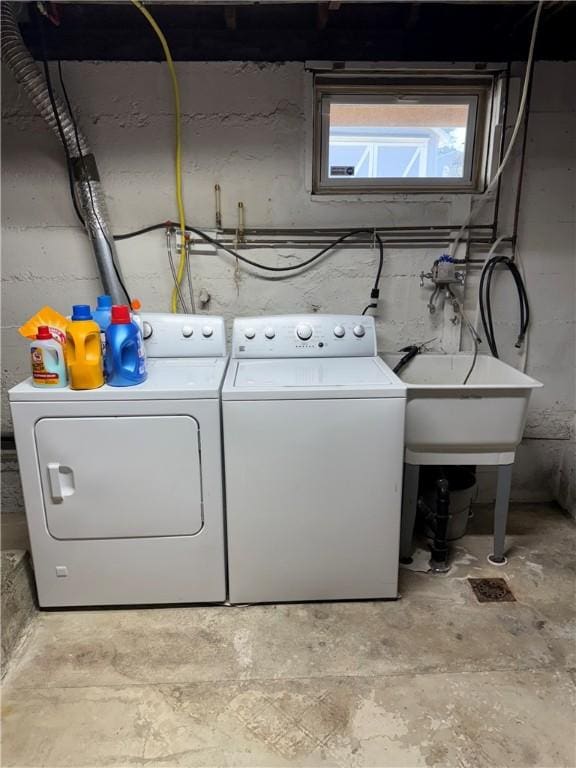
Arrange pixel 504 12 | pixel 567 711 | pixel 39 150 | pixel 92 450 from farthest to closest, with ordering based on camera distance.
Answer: pixel 39 150 < pixel 504 12 < pixel 92 450 < pixel 567 711

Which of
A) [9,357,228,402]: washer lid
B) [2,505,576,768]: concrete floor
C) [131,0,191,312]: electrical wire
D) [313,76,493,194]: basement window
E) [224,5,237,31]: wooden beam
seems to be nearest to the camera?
[2,505,576,768]: concrete floor

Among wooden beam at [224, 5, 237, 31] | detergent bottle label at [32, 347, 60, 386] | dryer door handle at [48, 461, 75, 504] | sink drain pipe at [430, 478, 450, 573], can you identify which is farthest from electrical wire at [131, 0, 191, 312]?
sink drain pipe at [430, 478, 450, 573]

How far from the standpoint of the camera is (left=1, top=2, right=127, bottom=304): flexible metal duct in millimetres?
1896

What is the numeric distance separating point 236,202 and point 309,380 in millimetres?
1041

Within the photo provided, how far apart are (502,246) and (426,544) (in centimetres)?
146

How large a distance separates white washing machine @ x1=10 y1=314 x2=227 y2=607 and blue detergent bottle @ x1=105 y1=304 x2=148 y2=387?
0.05 meters

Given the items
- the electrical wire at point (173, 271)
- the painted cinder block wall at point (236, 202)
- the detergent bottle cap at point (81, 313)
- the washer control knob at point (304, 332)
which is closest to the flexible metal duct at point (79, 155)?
the painted cinder block wall at point (236, 202)

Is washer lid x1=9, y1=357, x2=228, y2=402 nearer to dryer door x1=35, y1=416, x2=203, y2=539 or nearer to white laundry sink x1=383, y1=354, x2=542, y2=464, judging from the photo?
dryer door x1=35, y1=416, x2=203, y2=539

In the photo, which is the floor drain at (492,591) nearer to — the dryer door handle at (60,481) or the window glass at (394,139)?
the dryer door handle at (60,481)

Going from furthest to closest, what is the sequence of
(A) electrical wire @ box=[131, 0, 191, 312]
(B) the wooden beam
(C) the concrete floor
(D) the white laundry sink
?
(A) electrical wire @ box=[131, 0, 191, 312] < (B) the wooden beam < (D) the white laundry sink < (C) the concrete floor

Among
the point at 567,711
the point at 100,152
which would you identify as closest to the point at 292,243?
the point at 100,152

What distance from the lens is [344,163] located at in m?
2.33

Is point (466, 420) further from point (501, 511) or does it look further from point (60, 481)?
point (60, 481)

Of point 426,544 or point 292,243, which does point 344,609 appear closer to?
point 426,544
